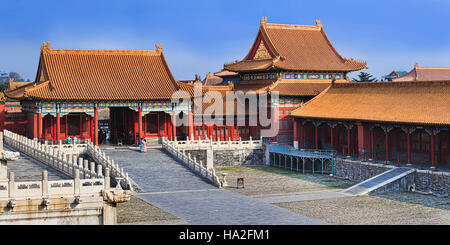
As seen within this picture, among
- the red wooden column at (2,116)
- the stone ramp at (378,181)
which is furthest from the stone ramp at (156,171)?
the red wooden column at (2,116)

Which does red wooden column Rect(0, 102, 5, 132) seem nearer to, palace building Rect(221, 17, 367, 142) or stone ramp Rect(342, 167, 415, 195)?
palace building Rect(221, 17, 367, 142)

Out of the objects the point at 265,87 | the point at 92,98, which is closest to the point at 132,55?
the point at 92,98

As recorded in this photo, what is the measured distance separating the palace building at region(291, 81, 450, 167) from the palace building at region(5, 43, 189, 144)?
36.2 feet

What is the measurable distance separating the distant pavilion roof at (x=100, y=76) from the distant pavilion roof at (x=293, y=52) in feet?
30.0

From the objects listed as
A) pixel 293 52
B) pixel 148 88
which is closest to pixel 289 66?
pixel 293 52

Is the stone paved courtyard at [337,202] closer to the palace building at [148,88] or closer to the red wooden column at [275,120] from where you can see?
the red wooden column at [275,120]

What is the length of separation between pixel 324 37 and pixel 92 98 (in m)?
25.6

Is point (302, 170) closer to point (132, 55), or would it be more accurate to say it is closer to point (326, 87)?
point (326, 87)

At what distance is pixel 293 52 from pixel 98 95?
19.5 meters

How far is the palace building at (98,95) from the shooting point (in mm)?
50688

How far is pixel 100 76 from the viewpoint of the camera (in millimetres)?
53938

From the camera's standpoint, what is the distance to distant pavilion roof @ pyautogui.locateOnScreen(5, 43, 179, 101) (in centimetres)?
5116

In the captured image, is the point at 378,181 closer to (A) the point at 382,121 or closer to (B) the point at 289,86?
(A) the point at 382,121

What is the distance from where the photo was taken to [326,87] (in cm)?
5809
